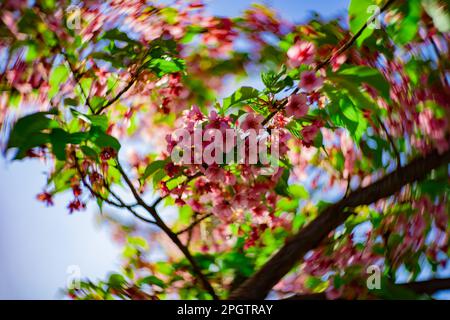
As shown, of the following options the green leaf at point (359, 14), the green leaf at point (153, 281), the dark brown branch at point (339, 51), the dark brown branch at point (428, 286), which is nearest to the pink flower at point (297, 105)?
the dark brown branch at point (339, 51)

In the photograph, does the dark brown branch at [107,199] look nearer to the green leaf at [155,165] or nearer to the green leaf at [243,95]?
the green leaf at [155,165]

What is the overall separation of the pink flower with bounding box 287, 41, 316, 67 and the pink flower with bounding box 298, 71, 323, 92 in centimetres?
7

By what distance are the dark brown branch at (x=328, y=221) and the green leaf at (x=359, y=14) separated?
33 centimetres

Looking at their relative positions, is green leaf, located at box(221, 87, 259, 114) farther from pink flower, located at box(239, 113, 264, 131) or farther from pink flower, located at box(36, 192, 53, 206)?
pink flower, located at box(36, 192, 53, 206)

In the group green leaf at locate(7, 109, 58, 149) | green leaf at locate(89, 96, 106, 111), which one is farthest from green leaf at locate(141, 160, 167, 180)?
green leaf at locate(7, 109, 58, 149)

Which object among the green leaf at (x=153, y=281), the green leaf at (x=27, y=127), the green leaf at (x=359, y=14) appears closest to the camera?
the green leaf at (x=27, y=127)

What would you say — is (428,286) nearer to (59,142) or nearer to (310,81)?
(310,81)

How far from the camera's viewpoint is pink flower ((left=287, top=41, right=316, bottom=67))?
2.75 ft

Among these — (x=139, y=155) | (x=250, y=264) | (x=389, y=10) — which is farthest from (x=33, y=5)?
(x=250, y=264)

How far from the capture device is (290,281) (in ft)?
3.66

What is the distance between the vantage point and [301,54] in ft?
2.76

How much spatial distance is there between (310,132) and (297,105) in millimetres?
96

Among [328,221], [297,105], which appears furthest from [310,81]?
[328,221]

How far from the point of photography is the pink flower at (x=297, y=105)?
826 mm
